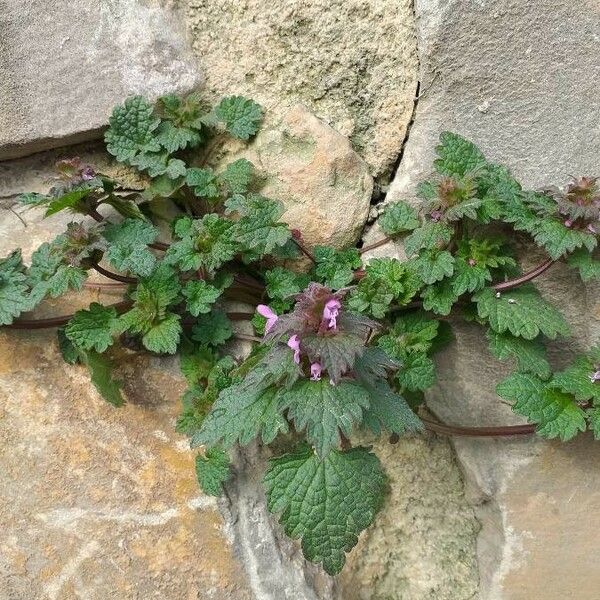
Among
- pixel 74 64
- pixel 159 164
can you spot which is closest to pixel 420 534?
pixel 159 164

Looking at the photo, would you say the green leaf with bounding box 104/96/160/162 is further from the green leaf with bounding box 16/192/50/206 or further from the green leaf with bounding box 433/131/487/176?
the green leaf with bounding box 433/131/487/176

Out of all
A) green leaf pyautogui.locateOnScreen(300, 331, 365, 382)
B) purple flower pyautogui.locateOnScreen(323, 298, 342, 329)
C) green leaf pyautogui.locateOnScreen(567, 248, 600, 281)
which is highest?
purple flower pyautogui.locateOnScreen(323, 298, 342, 329)

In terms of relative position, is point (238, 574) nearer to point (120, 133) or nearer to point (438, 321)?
point (438, 321)

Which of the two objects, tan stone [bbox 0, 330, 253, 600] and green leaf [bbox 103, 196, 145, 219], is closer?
tan stone [bbox 0, 330, 253, 600]

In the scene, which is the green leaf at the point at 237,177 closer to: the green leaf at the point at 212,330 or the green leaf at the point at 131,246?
the green leaf at the point at 131,246

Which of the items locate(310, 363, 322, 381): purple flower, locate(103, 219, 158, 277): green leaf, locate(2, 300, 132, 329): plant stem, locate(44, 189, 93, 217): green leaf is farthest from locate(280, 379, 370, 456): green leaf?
locate(44, 189, 93, 217): green leaf

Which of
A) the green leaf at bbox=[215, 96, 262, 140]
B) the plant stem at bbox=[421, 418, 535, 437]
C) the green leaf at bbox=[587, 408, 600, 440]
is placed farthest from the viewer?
the green leaf at bbox=[215, 96, 262, 140]
